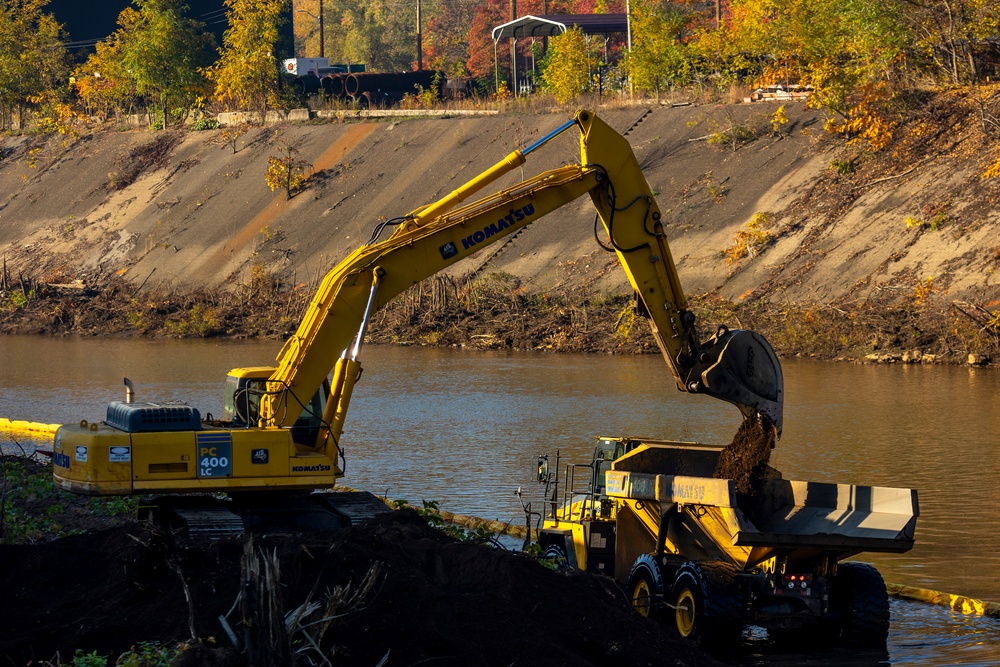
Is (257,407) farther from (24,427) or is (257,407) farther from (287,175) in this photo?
(287,175)

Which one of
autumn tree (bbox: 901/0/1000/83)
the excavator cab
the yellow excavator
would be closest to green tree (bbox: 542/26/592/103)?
autumn tree (bbox: 901/0/1000/83)

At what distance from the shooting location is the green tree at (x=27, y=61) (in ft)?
249

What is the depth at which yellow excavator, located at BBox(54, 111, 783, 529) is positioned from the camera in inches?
577

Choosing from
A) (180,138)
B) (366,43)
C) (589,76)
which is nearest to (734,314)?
(589,76)

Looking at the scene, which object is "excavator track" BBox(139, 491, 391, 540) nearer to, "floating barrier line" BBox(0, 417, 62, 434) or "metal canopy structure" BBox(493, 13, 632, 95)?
"floating barrier line" BBox(0, 417, 62, 434)

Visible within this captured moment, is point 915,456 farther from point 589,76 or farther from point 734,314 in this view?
point 589,76

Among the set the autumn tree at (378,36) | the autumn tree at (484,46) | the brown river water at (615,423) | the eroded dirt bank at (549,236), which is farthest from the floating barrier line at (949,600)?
the autumn tree at (378,36)

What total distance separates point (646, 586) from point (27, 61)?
70.6m

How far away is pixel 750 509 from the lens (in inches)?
579

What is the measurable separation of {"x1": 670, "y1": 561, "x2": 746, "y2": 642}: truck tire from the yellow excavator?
2.14m

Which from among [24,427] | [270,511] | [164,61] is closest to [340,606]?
[270,511]

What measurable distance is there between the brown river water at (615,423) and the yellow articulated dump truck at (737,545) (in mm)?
538

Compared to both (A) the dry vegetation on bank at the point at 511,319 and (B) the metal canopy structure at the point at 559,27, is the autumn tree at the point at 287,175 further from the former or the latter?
(B) the metal canopy structure at the point at 559,27

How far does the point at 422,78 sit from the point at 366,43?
54.4m
